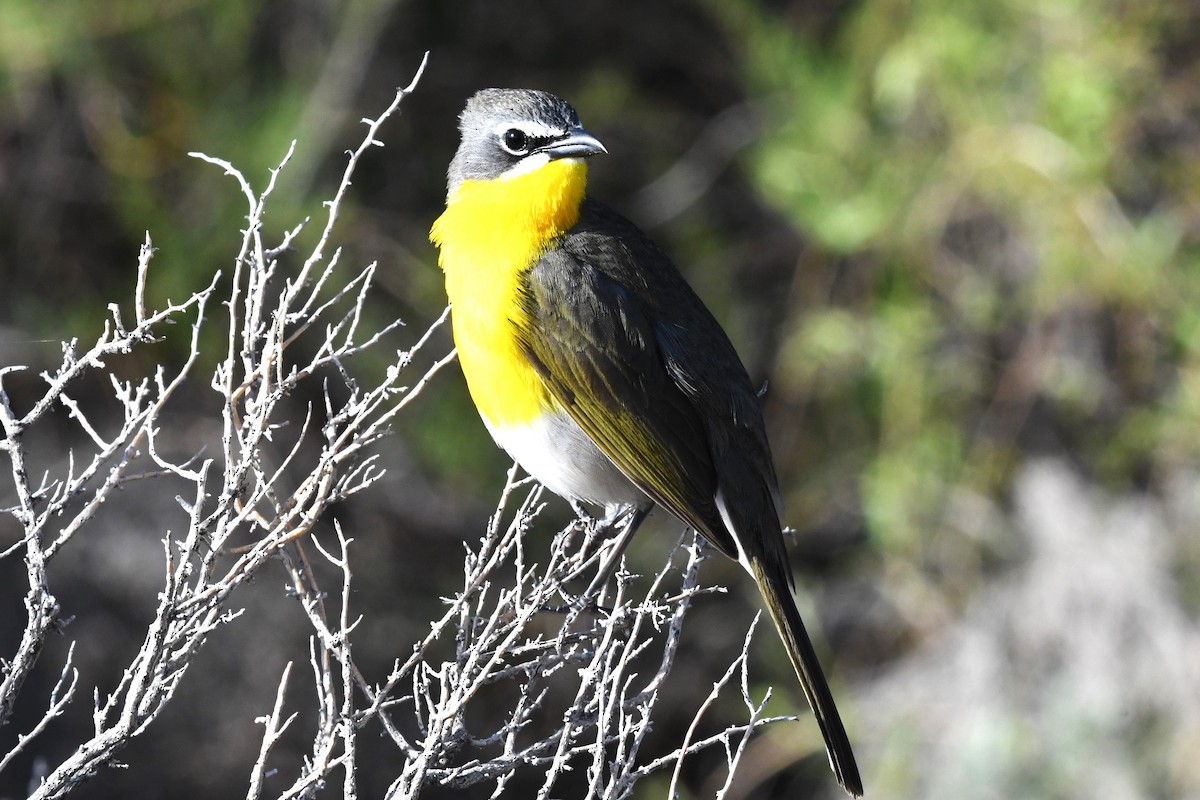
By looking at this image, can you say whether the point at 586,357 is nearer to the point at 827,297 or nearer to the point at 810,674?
the point at 810,674

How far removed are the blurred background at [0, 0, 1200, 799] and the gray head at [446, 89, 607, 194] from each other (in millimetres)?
2666

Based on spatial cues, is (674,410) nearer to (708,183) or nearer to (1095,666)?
(1095,666)

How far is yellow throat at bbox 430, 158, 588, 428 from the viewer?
3.69 meters

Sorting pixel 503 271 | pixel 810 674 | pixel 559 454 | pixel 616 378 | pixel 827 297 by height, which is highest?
pixel 503 271

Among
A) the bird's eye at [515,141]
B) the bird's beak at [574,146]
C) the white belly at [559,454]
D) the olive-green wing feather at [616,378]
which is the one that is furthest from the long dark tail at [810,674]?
the bird's eye at [515,141]

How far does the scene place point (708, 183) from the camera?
7.26 metres

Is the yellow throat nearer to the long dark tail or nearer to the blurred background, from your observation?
the long dark tail

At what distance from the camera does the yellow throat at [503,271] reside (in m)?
3.69

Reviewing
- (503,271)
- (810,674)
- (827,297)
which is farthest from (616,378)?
(827,297)

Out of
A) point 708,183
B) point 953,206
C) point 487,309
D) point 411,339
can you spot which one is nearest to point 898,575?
point 953,206

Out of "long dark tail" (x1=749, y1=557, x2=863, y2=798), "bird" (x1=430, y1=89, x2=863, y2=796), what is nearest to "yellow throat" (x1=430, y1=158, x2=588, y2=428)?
"bird" (x1=430, y1=89, x2=863, y2=796)

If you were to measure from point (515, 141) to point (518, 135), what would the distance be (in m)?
0.02

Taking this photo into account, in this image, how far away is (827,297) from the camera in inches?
274

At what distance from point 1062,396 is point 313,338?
365 centimetres
